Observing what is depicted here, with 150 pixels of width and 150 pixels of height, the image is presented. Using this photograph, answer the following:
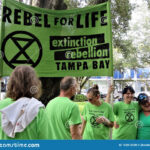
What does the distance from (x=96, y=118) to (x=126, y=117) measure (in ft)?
1.62

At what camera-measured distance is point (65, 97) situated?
3156 millimetres

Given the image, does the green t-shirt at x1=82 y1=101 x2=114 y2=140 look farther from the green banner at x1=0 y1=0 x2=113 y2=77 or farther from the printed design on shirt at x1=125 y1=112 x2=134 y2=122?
the green banner at x1=0 y1=0 x2=113 y2=77

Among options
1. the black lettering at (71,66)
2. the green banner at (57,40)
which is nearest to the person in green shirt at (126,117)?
the green banner at (57,40)

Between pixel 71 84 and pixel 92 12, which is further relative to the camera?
pixel 92 12

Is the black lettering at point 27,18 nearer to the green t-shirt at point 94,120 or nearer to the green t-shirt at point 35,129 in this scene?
the green t-shirt at point 94,120

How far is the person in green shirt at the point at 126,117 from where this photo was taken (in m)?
4.05

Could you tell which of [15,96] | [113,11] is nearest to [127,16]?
[113,11]

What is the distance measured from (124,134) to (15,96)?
2552mm

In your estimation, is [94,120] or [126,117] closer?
[94,120]

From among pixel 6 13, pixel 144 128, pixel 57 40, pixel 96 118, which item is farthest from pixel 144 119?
pixel 6 13

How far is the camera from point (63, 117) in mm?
2990

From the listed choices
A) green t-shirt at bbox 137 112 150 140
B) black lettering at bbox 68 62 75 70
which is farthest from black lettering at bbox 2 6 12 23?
green t-shirt at bbox 137 112 150 140

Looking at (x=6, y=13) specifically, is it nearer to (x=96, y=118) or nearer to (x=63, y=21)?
(x=63, y=21)

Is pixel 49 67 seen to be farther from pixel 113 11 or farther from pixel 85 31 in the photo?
pixel 113 11
